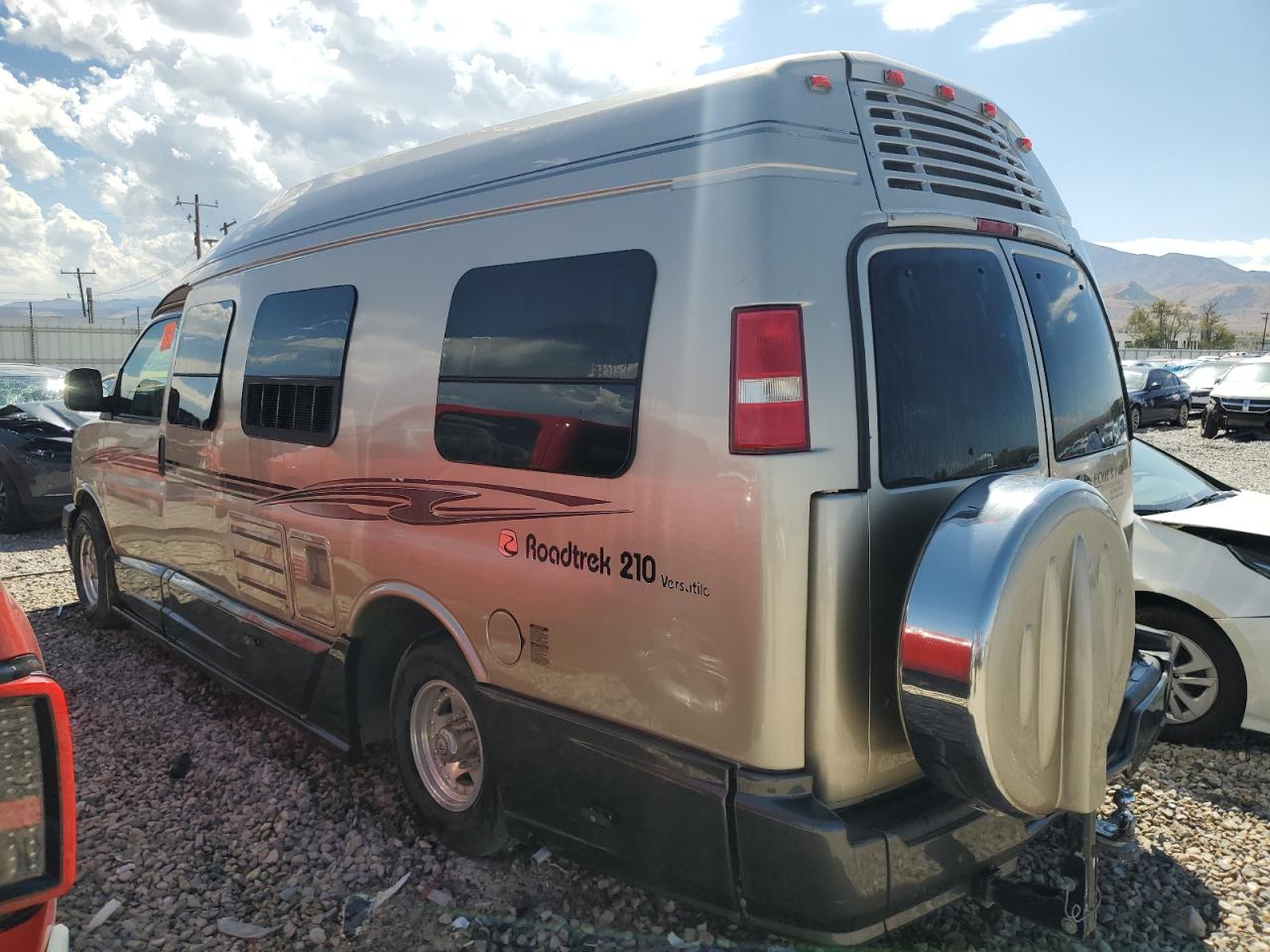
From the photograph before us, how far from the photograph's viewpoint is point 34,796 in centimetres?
169

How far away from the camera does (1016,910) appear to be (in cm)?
252

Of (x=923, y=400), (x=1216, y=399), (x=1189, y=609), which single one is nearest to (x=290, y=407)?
(x=923, y=400)

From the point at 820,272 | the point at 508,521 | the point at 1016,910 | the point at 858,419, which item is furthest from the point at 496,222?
the point at 1016,910

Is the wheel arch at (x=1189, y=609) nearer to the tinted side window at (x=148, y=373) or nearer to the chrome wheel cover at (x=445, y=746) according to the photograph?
the chrome wheel cover at (x=445, y=746)

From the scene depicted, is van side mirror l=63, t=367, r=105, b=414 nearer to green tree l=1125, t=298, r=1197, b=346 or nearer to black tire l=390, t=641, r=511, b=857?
black tire l=390, t=641, r=511, b=857

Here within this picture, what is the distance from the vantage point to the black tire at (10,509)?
9.54 meters

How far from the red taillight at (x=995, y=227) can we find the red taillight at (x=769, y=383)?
0.89 meters

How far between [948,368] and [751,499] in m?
0.80

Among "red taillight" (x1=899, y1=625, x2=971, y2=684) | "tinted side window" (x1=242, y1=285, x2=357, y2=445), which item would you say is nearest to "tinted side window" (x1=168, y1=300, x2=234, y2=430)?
"tinted side window" (x1=242, y1=285, x2=357, y2=445)

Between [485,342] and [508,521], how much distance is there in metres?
0.62

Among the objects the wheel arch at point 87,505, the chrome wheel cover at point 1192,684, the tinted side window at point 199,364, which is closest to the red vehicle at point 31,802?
the tinted side window at point 199,364

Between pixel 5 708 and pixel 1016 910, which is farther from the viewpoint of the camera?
pixel 1016 910

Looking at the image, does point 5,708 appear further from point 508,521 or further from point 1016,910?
point 1016,910

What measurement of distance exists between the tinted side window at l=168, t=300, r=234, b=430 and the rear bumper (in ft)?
11.3
